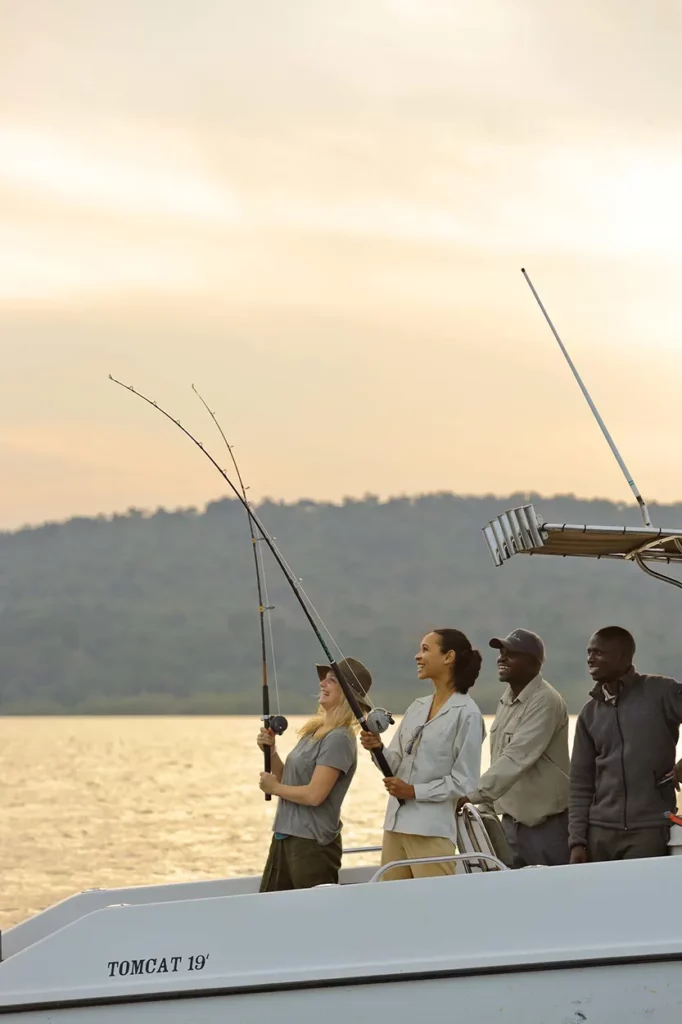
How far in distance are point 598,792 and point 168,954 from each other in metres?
1.78

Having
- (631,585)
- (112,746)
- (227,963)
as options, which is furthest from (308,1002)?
(112,746)

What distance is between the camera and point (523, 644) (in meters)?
6.65

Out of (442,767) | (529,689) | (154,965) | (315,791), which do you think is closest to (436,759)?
(442,767)

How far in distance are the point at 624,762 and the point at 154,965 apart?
77.3 inches

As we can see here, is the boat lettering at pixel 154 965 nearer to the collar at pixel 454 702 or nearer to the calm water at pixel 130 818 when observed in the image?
the collar at pixel 454 702

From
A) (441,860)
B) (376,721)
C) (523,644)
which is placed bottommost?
(441,860)

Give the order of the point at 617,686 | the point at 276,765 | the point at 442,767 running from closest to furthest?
the point at 442,767 → the point at 617,686 → the point at 276,765

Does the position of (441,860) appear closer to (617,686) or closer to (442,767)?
(442,767)

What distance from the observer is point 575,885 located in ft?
18.9

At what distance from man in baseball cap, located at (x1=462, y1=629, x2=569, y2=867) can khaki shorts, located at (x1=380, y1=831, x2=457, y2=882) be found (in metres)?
0.47

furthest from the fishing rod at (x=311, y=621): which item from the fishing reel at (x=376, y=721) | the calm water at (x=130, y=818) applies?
the calm water at (x=130, y=818)

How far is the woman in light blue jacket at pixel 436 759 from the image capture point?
6066 mm

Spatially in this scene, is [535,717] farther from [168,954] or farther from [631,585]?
[631,585]

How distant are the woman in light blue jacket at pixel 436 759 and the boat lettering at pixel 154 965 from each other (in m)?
0.84
